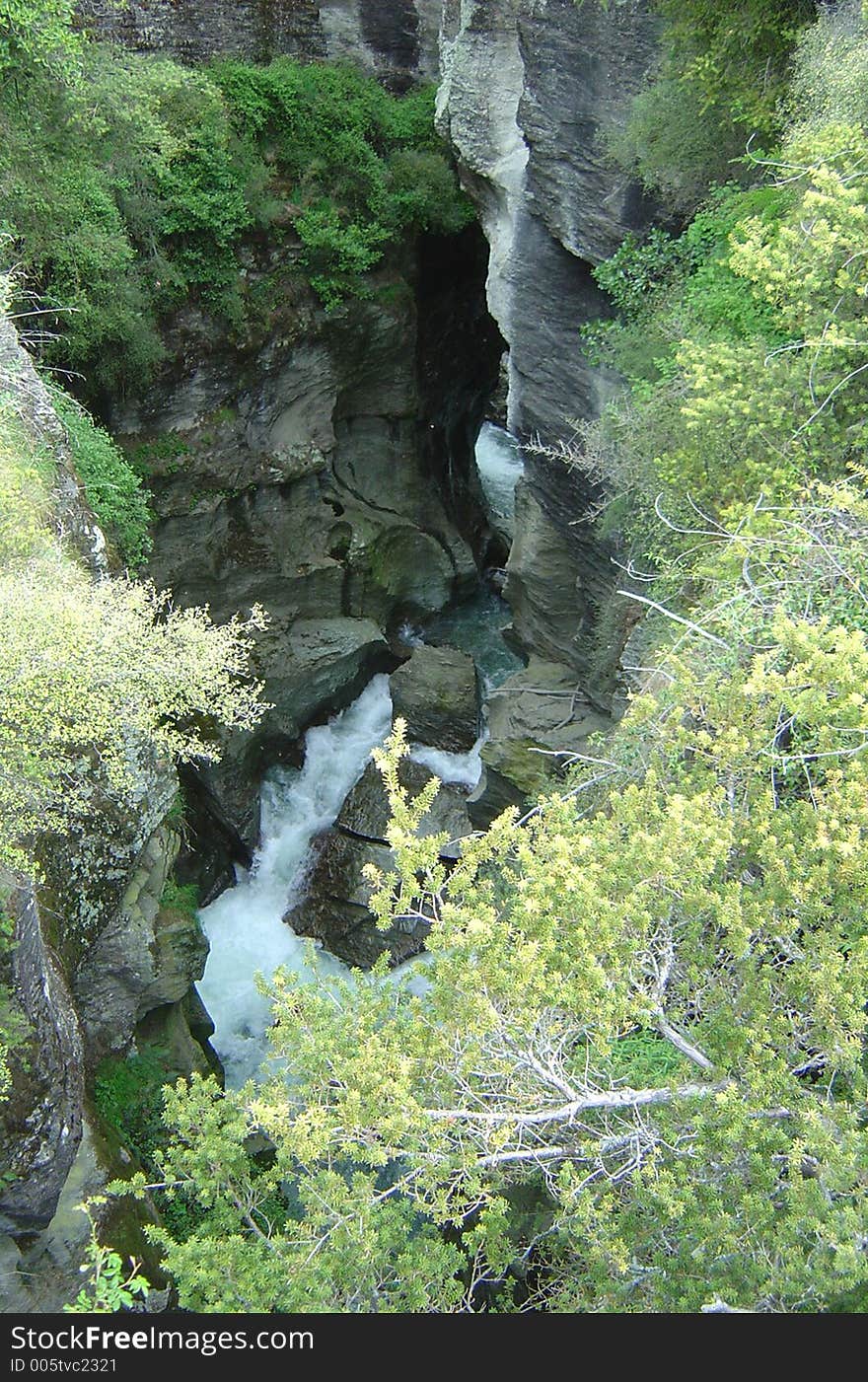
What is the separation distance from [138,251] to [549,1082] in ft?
45.6

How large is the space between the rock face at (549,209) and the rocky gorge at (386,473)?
37 millimetres

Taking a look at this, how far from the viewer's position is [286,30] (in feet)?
56.7

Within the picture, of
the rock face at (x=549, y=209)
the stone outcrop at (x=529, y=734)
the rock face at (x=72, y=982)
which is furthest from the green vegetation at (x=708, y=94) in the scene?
the rock face at (x=72, y=982)

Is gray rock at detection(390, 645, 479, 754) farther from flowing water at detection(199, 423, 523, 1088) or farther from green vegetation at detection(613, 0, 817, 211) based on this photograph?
green vegetation at detection(613, 0, 817, 211)

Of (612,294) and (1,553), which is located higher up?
(612,294)

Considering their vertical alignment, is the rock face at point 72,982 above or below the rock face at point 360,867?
above

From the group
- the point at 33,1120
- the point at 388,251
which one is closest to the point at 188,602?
the point at 388,251

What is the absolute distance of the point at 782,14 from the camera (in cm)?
1065

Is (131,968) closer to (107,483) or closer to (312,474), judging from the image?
(107,483)

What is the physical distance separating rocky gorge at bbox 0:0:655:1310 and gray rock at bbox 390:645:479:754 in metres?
0.04

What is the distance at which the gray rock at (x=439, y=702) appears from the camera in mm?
17984

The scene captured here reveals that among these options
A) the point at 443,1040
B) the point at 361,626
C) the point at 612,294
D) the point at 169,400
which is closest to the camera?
the point at 443,1040

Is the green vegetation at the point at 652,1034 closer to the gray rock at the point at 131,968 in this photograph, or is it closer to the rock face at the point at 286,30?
the gray rock at the point at 131,968

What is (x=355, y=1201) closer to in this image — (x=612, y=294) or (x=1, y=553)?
(x=1, y=553)
